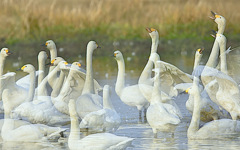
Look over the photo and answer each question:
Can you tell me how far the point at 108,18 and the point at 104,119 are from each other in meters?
12.7

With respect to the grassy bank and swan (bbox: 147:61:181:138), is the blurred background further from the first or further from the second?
swan (bbox: 147:61:181:138)

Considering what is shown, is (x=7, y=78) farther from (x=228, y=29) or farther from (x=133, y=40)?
(x=228, y=29)

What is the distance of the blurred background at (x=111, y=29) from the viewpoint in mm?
17453

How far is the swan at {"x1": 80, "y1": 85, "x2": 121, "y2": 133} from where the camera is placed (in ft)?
23.5

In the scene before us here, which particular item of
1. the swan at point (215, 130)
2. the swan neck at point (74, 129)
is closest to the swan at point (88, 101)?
the swan neck at point (74, 129)

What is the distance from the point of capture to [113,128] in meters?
7.26

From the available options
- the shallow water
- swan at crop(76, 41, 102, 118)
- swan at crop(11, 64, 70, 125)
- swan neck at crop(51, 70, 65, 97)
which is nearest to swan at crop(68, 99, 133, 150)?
the shallow water

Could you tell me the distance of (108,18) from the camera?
1962 centimetres

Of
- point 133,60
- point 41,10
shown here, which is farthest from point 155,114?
point 41,10

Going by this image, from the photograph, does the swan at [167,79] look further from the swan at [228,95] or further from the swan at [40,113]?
the swan at [40,113]

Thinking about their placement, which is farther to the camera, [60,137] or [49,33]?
[49,33]

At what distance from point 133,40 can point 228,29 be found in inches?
127

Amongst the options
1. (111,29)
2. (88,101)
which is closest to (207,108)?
(88,101)

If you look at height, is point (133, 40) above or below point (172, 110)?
above
